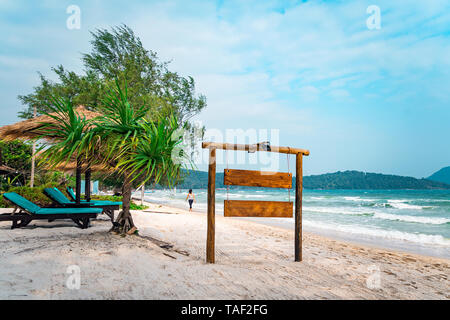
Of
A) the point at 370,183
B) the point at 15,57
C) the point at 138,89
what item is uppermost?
the point at 15,57

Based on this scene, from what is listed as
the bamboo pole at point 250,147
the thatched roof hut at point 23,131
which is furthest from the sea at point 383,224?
the thatched roof hut at point 23,131

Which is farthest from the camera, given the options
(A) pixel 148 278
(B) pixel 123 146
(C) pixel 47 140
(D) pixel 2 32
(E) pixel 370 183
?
(E) pixel 370 183

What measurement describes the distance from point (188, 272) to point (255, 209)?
149cm

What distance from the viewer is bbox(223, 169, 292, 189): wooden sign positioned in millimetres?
4371

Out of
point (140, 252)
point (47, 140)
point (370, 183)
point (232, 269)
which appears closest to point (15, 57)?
point (47, 140)

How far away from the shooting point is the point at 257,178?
14.9ft

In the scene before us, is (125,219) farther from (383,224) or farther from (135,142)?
(383,224)

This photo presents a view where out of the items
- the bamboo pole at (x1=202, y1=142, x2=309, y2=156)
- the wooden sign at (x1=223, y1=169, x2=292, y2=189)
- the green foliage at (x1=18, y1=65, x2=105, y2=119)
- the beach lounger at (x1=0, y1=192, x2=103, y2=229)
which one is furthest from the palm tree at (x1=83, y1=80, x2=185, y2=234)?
the green foliage at (x1=18, y1=65, x2=105, y2=119)

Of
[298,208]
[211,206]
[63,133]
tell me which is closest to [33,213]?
[63,133]

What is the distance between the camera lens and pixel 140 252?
4.26 m

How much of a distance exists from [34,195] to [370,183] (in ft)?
307

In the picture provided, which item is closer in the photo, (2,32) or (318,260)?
(318,260)

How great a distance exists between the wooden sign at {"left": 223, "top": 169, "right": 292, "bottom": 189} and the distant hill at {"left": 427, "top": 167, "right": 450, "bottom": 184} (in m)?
141
